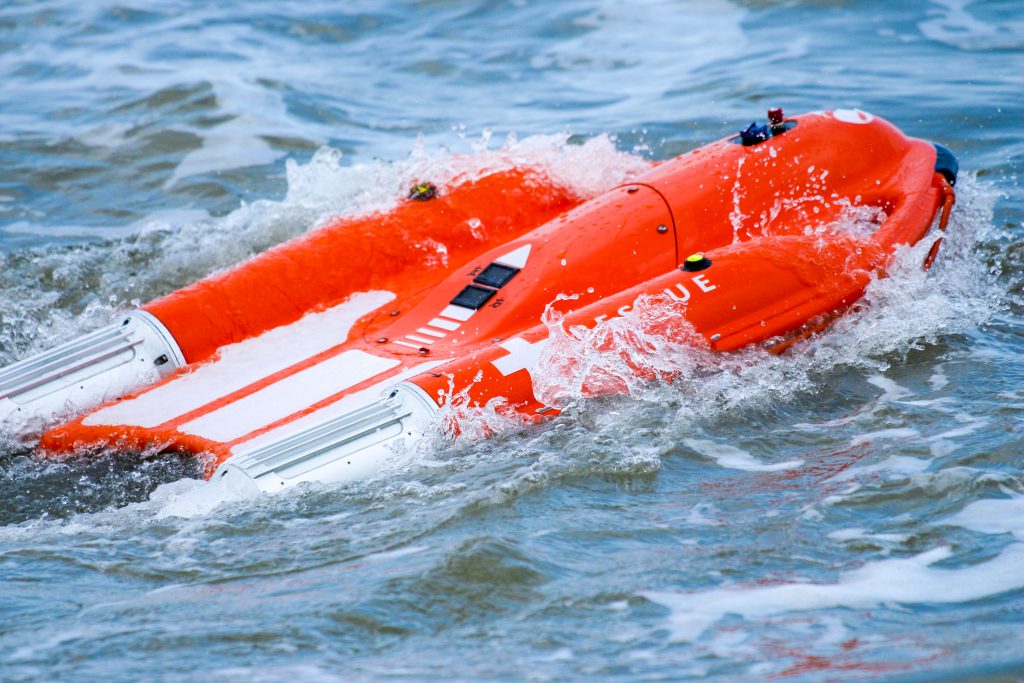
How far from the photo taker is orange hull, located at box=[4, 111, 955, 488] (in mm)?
4160

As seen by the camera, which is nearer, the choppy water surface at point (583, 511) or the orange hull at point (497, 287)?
the choppy water surface at point (583, 511)

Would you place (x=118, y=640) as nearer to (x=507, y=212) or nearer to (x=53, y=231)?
(x=507, y=212)

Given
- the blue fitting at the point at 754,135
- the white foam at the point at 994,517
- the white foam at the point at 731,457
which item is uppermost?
the blue fitting at the point at 754,135

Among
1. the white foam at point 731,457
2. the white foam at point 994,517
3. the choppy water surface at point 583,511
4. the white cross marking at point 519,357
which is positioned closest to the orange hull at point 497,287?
the white cross marking at point 519,357

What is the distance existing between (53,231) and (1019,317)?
5503mm

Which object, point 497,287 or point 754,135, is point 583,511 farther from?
point 754,135

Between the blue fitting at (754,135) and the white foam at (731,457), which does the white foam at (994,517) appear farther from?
the blue fitting at (754,135)

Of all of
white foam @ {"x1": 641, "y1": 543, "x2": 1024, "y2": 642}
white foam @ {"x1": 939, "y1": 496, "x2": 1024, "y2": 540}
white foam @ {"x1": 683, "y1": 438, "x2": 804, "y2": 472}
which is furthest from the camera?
white foam @ {"x1": 683, "y1": 438, "x2": 804, "y2": 472}

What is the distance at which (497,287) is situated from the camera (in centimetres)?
478

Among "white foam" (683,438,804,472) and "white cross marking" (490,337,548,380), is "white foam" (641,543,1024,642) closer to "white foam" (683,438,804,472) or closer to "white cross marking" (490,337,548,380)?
"white foam" (683,438,804,472)

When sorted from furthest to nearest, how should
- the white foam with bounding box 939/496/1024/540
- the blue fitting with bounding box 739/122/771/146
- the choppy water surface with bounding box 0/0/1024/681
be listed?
1. the blue fitting with bounding box 739/122/771/146
2. the white foam with bounding box 939/496/1024/540
3. the choppy water surface with bounding box 0/0/1024/681

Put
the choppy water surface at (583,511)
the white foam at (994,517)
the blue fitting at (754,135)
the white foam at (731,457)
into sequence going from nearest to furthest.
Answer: the choppy water surface at (583,511) < the white foam at (994,517) < the white foam at (731,457) < the blue fitting at (754,135)

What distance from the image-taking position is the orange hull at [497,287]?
4.16 metres

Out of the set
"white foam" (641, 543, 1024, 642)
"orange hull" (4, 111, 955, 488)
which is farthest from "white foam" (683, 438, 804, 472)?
"white foam" (641, 543, 1024, 642)
